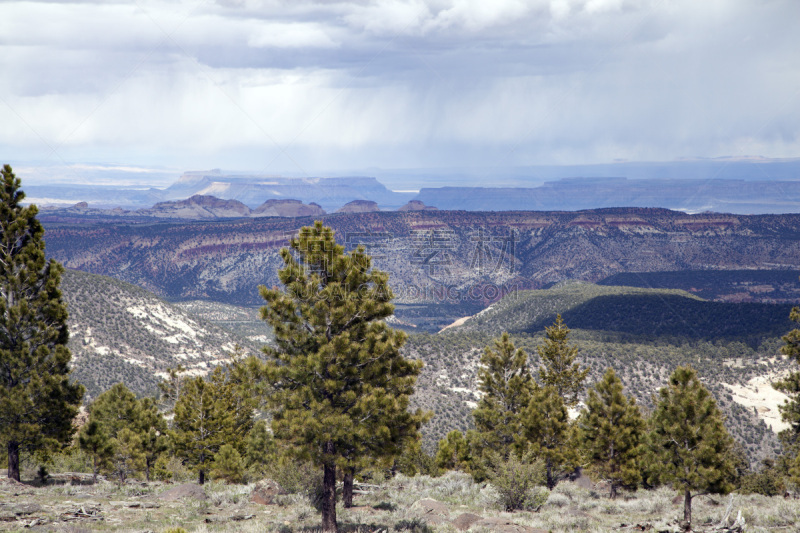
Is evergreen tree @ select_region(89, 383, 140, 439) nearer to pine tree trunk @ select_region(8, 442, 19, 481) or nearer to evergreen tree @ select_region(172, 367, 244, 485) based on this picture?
evergreen tree @ select_region(172, 367, 244, 485)

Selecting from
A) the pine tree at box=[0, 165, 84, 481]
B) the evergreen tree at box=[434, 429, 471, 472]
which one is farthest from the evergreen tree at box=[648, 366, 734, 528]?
the pine tree at box=[0, 165, 84, 481]

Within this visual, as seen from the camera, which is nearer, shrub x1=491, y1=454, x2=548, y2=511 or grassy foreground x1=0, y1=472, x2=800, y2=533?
grassy foreground x1=0, y1=472, x2=800, y2=533

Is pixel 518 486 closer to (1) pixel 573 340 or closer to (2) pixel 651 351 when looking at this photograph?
(2) pixel 651 351

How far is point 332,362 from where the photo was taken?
1823 centimetres

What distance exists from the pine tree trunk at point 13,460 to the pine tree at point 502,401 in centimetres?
2491

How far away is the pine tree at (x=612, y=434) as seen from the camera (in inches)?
1352

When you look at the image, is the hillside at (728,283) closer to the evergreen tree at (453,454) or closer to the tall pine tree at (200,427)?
the evergreen tree at (453,454)

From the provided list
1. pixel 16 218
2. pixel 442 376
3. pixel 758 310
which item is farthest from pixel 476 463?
pixel 758 310

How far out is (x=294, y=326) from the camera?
18266mm

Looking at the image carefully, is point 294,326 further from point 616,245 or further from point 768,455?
point 616,245

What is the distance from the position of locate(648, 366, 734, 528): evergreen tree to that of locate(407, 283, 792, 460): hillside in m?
33.2

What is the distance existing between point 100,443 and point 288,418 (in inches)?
702

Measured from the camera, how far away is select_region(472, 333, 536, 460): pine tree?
37.8m

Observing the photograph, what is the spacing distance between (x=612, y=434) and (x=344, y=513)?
1976 centimetres
